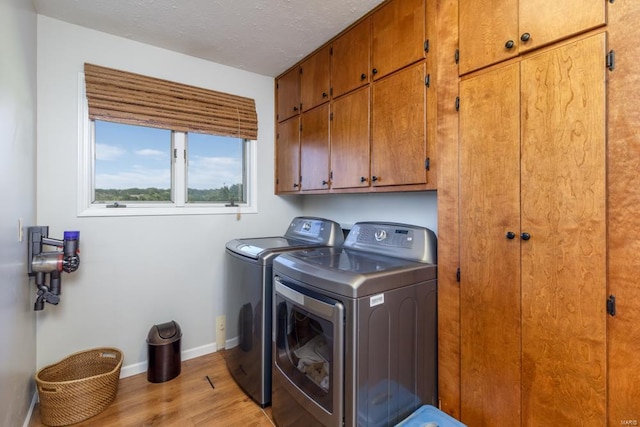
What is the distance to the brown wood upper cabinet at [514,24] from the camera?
1.03 m

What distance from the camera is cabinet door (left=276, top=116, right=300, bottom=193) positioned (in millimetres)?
2602

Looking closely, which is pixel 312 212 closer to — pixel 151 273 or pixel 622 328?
pixel 151 273

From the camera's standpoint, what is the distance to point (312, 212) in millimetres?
3020

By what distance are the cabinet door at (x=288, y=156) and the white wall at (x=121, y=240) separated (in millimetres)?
195

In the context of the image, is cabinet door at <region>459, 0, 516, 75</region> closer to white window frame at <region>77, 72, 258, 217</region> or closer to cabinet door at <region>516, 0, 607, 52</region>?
cabinet door at <region>516, 0, 607, 52</region>

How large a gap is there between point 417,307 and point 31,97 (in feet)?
8.21

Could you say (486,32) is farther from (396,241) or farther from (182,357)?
(182,357)

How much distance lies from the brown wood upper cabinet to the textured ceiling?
2.27ft

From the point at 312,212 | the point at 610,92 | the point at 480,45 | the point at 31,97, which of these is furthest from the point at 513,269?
the point at 31,97

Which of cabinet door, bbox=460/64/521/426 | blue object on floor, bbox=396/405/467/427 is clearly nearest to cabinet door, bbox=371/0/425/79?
cabinet door, bbox=460/64/521/426

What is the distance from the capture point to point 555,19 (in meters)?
1.09

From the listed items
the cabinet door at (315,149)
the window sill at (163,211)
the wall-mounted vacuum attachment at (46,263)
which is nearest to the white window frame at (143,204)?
the window sill at (163,211)

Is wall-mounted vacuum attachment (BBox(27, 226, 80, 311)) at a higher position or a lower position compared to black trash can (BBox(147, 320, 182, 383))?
higher

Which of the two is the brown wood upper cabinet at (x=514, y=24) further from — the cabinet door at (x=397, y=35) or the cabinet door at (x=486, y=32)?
the cabinet door at (x=397, y=35)
